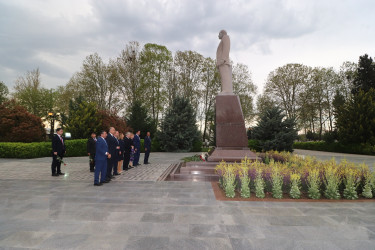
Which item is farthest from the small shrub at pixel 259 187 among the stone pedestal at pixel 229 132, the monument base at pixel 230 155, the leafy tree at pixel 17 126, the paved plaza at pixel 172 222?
the leafy tree at pixel 17 126

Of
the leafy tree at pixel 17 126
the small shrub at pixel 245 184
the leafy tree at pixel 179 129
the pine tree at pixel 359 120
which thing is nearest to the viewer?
the small shrub at pixel 245 184

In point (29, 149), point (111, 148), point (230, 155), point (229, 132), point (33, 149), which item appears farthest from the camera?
point (33, 149)

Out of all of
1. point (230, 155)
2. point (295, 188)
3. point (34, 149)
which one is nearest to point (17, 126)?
point (34, 149)

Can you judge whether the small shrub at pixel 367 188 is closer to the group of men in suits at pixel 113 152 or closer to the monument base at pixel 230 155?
the monument base at pixel 230 155

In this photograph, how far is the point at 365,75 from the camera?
26.8m

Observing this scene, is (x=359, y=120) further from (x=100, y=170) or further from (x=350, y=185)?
(x=100, y=170)

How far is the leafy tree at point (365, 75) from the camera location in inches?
1030

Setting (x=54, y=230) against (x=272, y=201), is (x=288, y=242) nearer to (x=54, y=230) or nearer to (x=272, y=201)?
(x=272, y=201)

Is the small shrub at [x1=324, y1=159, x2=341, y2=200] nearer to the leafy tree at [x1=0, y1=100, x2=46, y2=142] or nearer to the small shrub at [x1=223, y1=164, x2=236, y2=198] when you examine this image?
the small shrub at [x1=223, y1=164, x2=236, y2=198]

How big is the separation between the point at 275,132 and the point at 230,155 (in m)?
11.8

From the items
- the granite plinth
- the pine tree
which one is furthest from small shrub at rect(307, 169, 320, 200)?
the pine tree

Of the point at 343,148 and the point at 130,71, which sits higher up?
the point at 130,71

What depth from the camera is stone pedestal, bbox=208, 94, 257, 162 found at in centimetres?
923

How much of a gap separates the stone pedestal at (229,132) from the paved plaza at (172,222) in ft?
12.3
